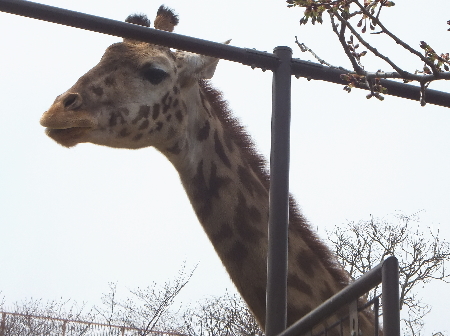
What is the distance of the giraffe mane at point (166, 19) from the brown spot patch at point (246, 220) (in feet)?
5.89

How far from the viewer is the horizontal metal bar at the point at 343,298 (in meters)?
1.70

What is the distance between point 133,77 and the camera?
4.45m

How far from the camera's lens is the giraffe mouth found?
13.3 ft

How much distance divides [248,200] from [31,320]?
1550 centimetres

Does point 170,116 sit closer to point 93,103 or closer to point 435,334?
point 93,103

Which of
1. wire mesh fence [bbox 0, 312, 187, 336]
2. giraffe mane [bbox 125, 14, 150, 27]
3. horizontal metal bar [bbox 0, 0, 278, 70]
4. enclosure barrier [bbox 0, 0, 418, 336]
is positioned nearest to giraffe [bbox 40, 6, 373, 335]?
giraffe mane [bbox 125, 14, 150, 27]

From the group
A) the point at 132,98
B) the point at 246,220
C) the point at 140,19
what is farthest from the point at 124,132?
the point at 140,19

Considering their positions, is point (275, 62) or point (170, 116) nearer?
point (275, 62)

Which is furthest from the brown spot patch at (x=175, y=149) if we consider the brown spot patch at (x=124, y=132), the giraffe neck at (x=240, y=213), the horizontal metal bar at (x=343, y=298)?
the horizontal metal bar at (x=343, y=298)

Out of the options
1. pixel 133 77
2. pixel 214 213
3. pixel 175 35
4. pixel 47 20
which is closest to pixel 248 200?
pixel 214 213

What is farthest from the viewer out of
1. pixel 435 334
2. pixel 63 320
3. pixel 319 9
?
pixel 63 320

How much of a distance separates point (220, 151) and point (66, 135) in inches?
41.7

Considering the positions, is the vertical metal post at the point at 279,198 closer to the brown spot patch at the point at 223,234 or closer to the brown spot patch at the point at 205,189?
the brown spot patch at the point at 223,234

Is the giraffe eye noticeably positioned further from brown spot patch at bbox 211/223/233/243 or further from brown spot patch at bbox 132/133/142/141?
brown spot patch at bbox 211/223/233/243
